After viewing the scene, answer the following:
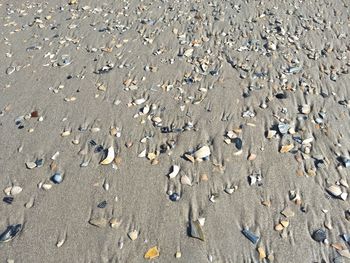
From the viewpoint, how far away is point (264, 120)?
570cm

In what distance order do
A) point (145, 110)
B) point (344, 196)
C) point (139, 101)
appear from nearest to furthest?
point (344, 196)
point (145, 110)
point (139, 101)

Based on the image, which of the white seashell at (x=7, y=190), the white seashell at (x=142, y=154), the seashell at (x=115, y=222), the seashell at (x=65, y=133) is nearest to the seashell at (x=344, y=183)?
the white seashell at (x=142, y=154)

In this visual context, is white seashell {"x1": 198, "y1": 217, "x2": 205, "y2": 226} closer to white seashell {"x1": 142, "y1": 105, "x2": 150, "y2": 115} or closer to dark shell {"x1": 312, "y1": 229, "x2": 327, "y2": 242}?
dark shell {"x1": 312, "y1": 229, "x2": 327, "y2": 242}

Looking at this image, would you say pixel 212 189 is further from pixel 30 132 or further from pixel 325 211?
pixel 30 132

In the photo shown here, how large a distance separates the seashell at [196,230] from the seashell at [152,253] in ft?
1.34

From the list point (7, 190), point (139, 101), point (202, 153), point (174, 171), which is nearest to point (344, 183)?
point (202, 153)

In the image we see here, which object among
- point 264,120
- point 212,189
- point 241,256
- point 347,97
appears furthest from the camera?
point 347,97

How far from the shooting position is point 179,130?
562 centimetres

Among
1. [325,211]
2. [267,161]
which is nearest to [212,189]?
[267,161]

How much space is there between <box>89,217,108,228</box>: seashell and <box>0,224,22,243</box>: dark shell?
80 cm

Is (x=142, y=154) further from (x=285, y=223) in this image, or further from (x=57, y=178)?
(x=285, y=223)

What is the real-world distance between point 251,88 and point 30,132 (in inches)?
133

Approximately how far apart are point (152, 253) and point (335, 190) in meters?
2.22

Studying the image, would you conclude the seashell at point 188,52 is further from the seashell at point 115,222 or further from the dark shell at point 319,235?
the dark shell at point 319,235
